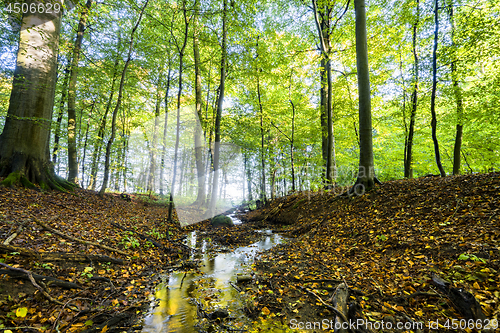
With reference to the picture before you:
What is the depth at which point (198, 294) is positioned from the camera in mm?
4250

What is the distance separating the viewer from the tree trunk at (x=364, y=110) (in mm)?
7523

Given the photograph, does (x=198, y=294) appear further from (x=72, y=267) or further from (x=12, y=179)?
(x=12, y=179)

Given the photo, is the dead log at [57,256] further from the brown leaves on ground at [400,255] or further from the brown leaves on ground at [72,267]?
the brown leaves on ground at [400,255]

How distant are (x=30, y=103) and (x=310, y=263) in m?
10.5

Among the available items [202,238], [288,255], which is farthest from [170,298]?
[202,238]

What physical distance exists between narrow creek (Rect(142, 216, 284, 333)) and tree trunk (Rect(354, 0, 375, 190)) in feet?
16.5

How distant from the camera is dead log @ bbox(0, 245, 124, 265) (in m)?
3.45

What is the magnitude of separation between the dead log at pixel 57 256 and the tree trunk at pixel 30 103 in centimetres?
503

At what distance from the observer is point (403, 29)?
37.9ft

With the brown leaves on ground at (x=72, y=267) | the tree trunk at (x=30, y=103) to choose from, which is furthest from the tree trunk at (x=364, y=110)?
the tree trunk at (x=30, y=103)

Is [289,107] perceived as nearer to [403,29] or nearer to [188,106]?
[403,29]

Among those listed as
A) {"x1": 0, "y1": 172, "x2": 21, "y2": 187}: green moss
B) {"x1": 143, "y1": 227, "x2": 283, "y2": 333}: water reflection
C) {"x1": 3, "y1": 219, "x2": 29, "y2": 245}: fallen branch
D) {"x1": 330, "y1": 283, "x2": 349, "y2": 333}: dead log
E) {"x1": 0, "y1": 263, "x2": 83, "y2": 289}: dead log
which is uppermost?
{"x1": 0, "y1": 172, "x2": 21, "y2": 187}: green moss

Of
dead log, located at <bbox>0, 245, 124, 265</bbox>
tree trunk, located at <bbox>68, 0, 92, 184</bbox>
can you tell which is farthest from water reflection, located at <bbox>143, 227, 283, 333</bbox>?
tree trunk, located at <bbox>68, 0, 92, 184</bbox>

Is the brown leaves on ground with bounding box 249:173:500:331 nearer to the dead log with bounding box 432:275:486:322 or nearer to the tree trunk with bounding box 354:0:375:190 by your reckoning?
the dead log with bounding box 432:275:486:322
